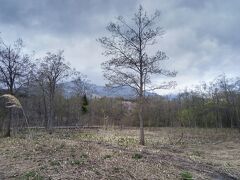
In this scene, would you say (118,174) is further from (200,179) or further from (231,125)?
(231,125)

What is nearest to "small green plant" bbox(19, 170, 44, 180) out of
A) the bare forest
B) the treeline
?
the bare forest

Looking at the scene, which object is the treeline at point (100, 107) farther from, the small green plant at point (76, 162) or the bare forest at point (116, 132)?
the small green plant at point (76, 162)

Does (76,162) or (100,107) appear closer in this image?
(76,162)

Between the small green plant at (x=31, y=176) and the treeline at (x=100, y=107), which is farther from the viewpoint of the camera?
the treeline at (x=100, y=107)

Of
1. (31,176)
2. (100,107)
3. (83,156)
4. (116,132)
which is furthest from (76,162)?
(100,107)

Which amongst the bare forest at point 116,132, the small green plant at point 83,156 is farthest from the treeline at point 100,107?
the small green plant at point 83,156

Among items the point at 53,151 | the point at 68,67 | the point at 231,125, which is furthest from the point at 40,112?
the point at 53,151

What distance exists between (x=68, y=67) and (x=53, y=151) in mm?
27614

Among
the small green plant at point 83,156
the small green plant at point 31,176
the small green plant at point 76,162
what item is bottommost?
the small green plant at point 31,176

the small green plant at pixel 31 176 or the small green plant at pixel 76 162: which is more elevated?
the small green plant at pixel 76 162

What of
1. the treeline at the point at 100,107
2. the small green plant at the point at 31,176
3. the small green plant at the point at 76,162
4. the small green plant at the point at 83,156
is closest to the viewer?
the small green plant at the point at 31,176

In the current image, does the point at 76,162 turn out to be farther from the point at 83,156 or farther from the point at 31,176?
the point at 31,176

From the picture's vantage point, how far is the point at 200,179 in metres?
11.0

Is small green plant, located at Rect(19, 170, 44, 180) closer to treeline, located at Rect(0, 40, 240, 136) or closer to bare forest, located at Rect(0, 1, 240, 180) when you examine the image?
bare forest, located at Rect(0, 1, 240, 180)
